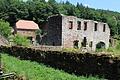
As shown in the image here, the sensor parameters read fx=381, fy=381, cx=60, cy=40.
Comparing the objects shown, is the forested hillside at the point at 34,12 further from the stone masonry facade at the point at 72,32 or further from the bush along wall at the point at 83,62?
the bush along wall at the point at 83,62

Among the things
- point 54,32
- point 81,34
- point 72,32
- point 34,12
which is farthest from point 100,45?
point 34,12

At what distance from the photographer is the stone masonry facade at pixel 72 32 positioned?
144 feet

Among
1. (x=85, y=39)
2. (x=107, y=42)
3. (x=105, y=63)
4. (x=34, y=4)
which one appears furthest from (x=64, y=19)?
(x=34, y=4)

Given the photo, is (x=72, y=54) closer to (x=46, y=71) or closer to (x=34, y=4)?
(x=46, y=71)

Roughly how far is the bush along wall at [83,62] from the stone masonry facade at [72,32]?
17347mm

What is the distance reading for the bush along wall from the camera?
682 inches

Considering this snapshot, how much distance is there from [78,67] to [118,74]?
3.51 m

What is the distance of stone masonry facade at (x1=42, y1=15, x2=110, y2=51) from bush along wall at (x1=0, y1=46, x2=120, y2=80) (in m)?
17.3

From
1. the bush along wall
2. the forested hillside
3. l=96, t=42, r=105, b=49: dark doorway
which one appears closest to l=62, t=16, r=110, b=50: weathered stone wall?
l=96, t=42, r=105, b=49: dark doorway

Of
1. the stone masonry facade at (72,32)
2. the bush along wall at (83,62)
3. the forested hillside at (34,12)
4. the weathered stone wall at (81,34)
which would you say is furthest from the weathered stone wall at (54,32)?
the forested hillside at (34,12)

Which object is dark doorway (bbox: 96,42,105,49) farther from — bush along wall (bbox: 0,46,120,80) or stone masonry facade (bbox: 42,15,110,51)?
bush along wall (bbox: 0,46,120,80)

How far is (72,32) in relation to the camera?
44719mm

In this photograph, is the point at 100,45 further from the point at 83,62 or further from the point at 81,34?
the point at 83,62

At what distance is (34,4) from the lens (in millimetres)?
111438
